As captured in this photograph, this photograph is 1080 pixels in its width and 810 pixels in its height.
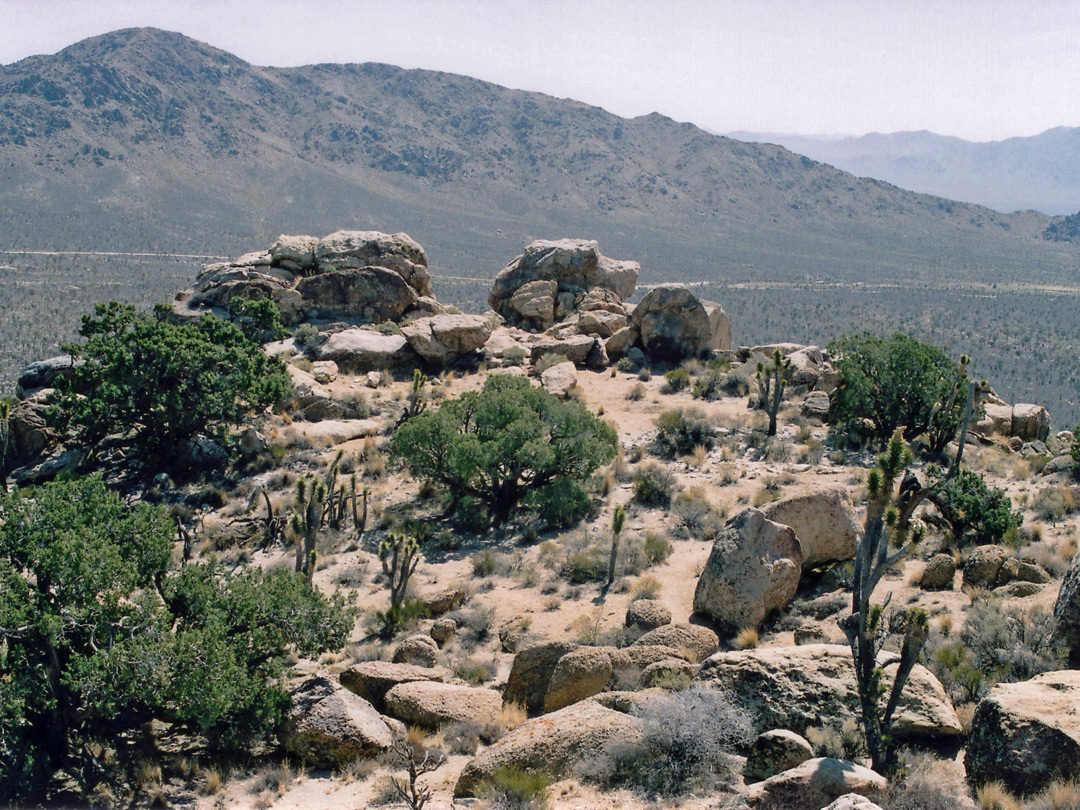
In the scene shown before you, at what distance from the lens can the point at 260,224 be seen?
4198 inches

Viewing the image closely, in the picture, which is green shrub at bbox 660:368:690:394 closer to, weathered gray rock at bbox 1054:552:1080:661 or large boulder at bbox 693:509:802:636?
large boulder at bbox 693:509:802:636

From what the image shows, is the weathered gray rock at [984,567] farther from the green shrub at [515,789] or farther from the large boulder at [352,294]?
the large boulder at [352,294]

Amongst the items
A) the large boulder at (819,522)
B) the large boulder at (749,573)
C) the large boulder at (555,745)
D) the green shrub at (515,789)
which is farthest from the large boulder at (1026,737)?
the large boulder at (819,522)

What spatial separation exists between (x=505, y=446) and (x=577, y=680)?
9.08 m

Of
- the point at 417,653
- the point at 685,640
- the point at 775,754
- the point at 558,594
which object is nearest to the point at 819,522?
the point at 685,640

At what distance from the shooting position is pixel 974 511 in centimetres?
1507

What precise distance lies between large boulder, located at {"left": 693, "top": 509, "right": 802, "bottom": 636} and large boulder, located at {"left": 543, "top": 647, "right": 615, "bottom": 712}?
3074mm

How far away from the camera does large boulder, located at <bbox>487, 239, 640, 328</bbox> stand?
118ft

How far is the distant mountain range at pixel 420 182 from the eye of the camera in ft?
342

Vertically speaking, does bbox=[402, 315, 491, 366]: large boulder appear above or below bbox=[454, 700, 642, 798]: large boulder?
above

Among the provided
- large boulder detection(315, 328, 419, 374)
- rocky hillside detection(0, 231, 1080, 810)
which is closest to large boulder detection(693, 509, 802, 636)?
rocky hillside detection(0, 231, 1080, 810)

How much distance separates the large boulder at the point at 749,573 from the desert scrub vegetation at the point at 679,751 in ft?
13.9

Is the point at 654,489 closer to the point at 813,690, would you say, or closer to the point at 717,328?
the point at 813,690

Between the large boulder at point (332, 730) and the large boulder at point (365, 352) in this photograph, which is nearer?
the large boulder at point (332, 730)
